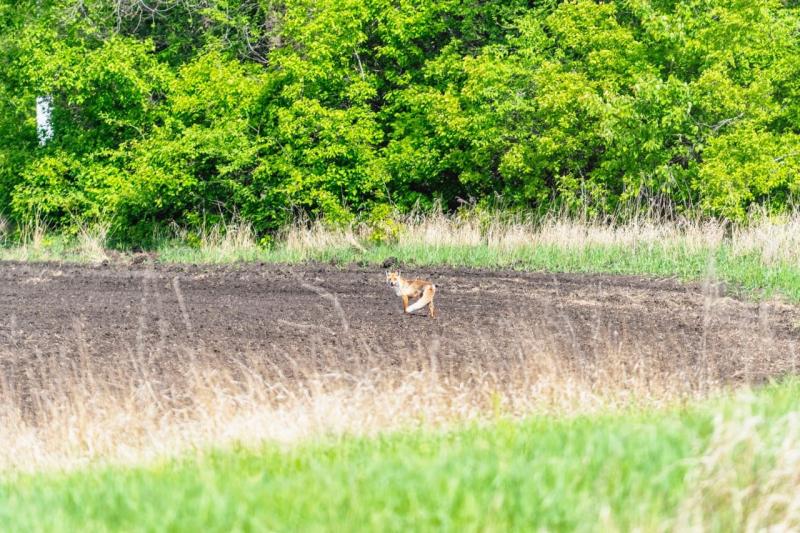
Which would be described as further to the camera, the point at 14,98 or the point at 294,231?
the point at 14,98

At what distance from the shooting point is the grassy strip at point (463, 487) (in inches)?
195

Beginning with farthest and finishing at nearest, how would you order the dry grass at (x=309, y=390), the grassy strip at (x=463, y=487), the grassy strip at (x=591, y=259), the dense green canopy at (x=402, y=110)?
the dense green canopy at (x=402, y=110)
the grassy strip at (x=591, y=259)
the dry grass at (x=309, y=390)
the grassy strip at (x=463, y=487)

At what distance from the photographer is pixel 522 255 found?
1872cm

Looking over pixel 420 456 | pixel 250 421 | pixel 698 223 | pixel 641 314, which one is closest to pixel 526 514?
pixel 420 456

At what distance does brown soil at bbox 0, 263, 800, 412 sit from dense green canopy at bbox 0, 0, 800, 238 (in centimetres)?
527

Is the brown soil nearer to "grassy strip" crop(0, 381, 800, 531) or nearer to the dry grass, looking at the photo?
the dry grass

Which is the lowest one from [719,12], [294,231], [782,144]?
[294,231]

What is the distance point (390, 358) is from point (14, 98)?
1706 cm

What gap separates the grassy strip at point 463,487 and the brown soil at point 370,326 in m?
3.66

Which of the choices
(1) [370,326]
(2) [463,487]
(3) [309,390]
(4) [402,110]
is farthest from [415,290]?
(4) [402,110]

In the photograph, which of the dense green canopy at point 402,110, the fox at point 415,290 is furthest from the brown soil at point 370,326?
the dense green canopy at point 402,110

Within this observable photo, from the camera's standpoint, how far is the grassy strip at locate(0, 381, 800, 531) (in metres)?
4.96

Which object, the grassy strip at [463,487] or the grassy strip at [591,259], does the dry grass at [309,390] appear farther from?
the grassy strip at [591,259]

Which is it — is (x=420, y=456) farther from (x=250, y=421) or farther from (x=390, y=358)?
(x=390, y=358)
